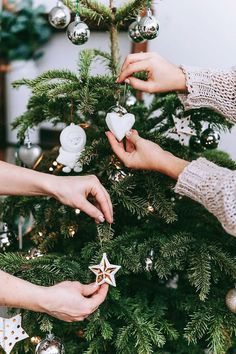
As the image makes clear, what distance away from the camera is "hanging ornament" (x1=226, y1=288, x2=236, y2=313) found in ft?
2.95

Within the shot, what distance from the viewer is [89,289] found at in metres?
0.86

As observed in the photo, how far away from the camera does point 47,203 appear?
3.77 ft

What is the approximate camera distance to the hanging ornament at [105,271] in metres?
0.86

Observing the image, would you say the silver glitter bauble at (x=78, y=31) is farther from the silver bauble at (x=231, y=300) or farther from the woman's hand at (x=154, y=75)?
the silver bauble at (x=231, y=300)

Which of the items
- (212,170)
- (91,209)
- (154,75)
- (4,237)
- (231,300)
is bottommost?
(4,237)

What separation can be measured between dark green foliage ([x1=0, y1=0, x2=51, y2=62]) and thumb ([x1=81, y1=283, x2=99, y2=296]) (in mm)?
1527

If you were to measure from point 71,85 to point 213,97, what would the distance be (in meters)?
0.27

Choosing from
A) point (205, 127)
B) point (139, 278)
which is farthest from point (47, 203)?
point (205, 127)

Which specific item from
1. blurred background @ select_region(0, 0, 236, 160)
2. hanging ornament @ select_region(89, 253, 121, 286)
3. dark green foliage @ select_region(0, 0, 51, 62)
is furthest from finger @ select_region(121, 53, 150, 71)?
dark green foliage @ select_region(0, 0, 51, 62)

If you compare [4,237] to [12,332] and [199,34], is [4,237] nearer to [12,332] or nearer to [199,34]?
[12,332]

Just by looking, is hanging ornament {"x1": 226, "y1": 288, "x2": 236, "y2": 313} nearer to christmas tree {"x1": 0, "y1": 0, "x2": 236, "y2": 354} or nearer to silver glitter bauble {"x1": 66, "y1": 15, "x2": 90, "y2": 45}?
christmas tree {"x1": 0, "y1": 0, "x2": 236, "y2": 354}

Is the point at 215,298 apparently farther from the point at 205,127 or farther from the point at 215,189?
the point at 205,127

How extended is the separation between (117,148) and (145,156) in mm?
60

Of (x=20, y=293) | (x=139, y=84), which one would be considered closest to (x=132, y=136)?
(x=139, y=84)
